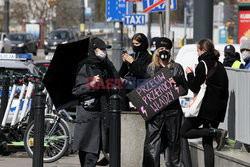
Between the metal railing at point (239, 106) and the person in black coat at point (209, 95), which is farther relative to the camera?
the metal railing at point (239, 106)

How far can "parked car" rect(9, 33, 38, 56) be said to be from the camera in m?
44.1

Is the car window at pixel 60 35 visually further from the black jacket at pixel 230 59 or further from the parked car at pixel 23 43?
the black jacket at pixel 230 59

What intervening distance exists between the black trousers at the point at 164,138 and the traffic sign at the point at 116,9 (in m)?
10.1

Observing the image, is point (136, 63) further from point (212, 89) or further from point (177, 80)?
point (212, 89)

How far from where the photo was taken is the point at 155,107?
7.17m

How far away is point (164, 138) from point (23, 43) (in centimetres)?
3860

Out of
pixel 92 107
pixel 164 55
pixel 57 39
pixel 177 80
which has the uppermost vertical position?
pixel 164 55

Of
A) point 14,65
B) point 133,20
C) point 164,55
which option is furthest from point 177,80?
point 133,20

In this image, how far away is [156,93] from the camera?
7.26 m

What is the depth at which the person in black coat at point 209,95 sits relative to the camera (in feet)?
23.2

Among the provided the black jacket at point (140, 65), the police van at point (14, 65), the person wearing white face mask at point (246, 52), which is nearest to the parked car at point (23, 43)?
the police van at point (14, 65)

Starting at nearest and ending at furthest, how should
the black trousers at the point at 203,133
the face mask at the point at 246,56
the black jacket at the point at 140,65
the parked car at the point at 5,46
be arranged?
the black trousers at the point at 203,133, the black jacket at the point at 140,65, the face mask at the point at 246,56, the parked car at the point at 5,46

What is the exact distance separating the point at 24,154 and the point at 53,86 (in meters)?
3.03

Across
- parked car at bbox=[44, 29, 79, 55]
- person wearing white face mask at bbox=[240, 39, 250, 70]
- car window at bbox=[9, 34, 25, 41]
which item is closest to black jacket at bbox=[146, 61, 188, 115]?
person wearing white face mask at bbox=[240, 39, 250, 70]
